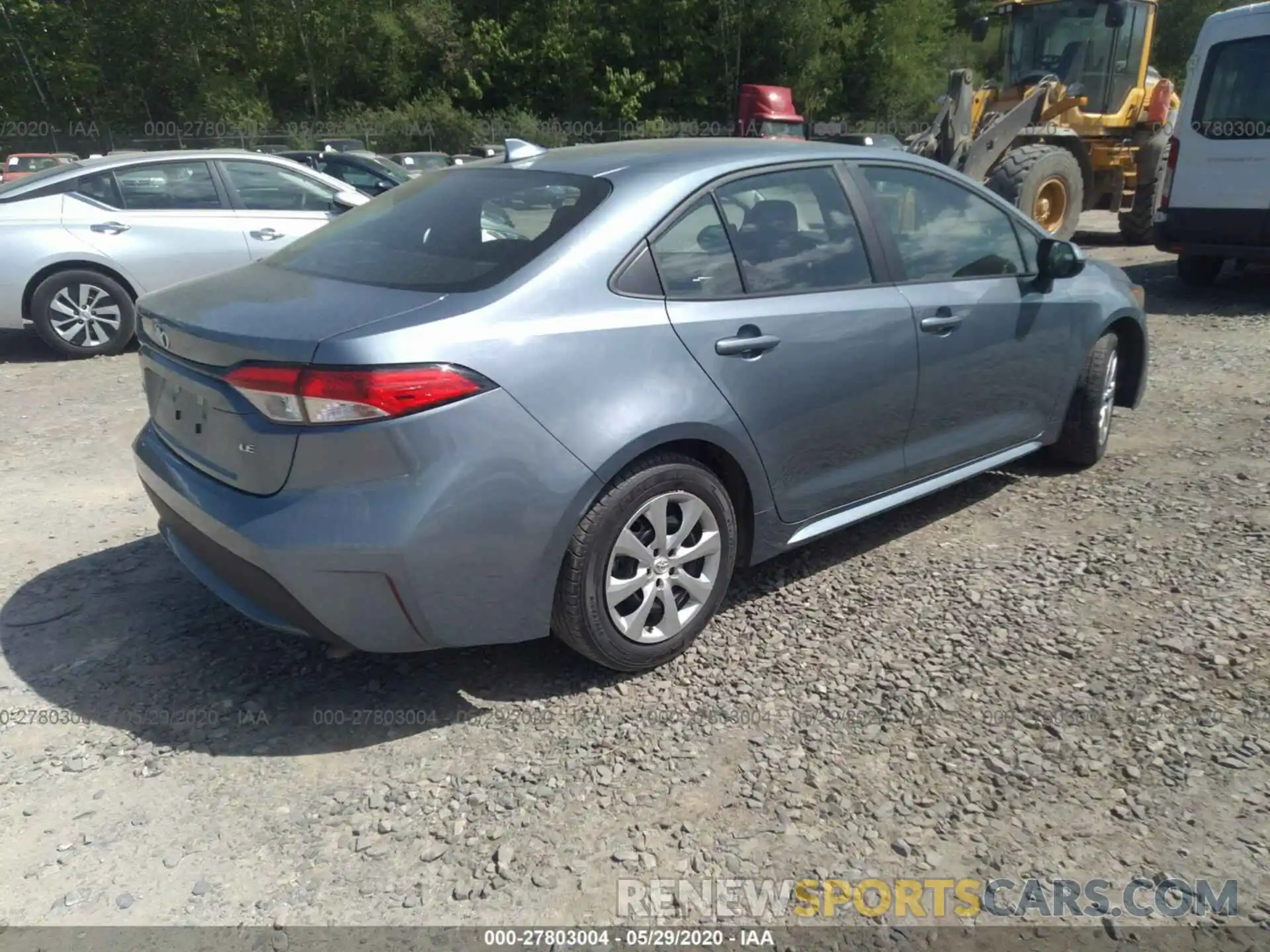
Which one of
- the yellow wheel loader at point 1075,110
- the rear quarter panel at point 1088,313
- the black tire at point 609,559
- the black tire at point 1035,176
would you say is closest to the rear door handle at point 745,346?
the black tire at point 609,559

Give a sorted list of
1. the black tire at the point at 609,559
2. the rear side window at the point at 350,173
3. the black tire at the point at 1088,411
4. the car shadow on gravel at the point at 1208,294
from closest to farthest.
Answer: the black tire at the point at 609,559
the black tire at the point at 1088,411
the car shadow on gravel at the point at 1208,294
the rear side window at the point at 350,173

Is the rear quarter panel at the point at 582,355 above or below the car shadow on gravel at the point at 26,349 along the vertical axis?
above

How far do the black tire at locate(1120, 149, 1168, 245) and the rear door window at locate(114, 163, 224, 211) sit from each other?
10187 mm

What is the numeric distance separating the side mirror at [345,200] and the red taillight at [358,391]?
18.6 ft

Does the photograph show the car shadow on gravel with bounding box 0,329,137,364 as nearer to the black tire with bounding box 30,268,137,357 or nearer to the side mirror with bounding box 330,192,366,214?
the black tire with bounding box 30,268,137,357

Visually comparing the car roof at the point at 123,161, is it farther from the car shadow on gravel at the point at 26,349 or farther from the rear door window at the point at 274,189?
the car shadow on gravel at the point at 26,349

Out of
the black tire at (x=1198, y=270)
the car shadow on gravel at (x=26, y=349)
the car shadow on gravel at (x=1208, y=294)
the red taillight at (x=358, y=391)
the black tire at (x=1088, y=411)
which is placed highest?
the red taillight at (x=358, y=391)

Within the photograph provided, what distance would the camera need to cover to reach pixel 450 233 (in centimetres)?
337

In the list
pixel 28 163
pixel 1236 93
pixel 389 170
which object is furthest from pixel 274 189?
pixel 28 163

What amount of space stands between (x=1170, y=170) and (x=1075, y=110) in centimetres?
330

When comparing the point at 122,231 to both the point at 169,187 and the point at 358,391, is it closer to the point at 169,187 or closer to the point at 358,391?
the point at 169,187

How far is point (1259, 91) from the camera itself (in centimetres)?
894

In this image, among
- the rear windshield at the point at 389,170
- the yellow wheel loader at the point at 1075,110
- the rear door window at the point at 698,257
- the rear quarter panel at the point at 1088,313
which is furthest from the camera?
the rear windshield at the point at 389,170
